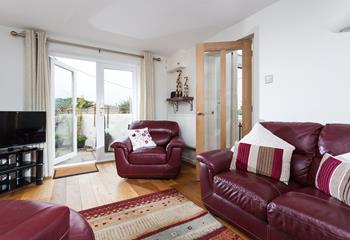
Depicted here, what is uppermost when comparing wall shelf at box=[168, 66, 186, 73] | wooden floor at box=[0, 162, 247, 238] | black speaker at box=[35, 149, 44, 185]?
→ wall shelf at box=[168, 66, 186, 73]

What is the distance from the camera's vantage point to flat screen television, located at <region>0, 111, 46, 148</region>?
2.37m

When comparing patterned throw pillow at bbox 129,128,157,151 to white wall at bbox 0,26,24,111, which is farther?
Answer: patterned throw pillow at bbox 129,128,157,151

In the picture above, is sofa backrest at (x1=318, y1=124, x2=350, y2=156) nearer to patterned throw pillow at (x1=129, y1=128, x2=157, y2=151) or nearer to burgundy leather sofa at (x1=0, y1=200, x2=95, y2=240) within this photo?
burgundy leather sofa at (x1=0, y1=200, x2=95, y2=240)

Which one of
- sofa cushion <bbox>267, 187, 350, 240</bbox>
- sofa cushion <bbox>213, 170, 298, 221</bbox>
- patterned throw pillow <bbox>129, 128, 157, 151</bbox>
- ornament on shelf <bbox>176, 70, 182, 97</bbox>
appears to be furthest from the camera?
ornament on shelf <bbox>176, 70, 182, 97</bbox>

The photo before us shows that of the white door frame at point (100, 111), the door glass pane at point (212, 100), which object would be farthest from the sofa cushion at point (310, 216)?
the white door frame at point (100, 111)

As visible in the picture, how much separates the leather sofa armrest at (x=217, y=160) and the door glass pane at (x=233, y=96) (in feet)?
2.95

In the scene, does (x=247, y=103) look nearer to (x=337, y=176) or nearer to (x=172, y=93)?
(x=337, y=176)

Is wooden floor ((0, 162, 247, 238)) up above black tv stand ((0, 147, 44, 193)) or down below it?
below

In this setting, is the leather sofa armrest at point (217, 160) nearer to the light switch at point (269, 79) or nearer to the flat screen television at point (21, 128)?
the light switch at point (269, 79)

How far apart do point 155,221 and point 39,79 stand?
8.76ft

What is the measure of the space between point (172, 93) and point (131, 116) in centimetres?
103

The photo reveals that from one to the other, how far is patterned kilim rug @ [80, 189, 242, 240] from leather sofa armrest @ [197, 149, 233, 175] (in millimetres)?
477

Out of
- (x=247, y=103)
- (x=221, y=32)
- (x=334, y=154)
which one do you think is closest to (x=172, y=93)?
(x=221, y=32)

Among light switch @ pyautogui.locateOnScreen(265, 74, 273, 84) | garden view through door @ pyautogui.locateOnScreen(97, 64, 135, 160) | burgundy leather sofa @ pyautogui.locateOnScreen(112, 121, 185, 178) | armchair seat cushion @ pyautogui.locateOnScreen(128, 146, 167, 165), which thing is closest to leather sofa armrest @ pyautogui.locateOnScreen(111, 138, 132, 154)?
burgundy leather sofa @ pyautogui.locateOnScreen(112, 121, 185, 178)
